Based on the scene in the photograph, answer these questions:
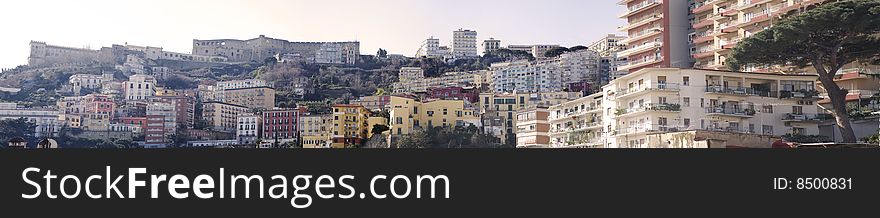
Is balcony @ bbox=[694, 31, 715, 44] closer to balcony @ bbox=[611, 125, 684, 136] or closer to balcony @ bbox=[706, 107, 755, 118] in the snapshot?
balcony @ bbox=[706, 107, 755, 118]

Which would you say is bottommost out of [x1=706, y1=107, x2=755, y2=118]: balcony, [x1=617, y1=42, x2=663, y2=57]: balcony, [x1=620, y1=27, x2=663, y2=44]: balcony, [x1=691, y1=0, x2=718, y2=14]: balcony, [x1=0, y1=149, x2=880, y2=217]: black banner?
[x1=0, y1=149, x2=880, y2=217]: black banner

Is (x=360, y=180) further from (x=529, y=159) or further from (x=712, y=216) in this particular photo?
(x=712, y=216)

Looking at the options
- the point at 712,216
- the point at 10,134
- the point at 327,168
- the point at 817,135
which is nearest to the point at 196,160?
the point at 327,168

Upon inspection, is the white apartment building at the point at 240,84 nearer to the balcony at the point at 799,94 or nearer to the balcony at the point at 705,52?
the balcony at the point at 705,52

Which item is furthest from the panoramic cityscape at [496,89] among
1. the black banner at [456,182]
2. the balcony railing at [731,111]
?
the black banner at [456,182]

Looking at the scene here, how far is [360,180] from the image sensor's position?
21.5 ft

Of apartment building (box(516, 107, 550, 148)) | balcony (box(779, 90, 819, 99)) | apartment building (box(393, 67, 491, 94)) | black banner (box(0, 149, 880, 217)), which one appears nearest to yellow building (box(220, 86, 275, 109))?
apartment building (box(393, 67, 491, 94))

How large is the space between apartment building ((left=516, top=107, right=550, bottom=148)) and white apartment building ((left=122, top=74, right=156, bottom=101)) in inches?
1641

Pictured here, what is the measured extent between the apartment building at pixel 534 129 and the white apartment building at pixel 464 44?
50555 mm

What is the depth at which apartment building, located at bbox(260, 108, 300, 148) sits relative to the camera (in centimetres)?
5431

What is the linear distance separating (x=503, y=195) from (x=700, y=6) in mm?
35028

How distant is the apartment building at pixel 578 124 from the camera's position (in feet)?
105

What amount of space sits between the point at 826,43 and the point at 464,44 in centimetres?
7089

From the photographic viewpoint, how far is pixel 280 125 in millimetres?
58156
